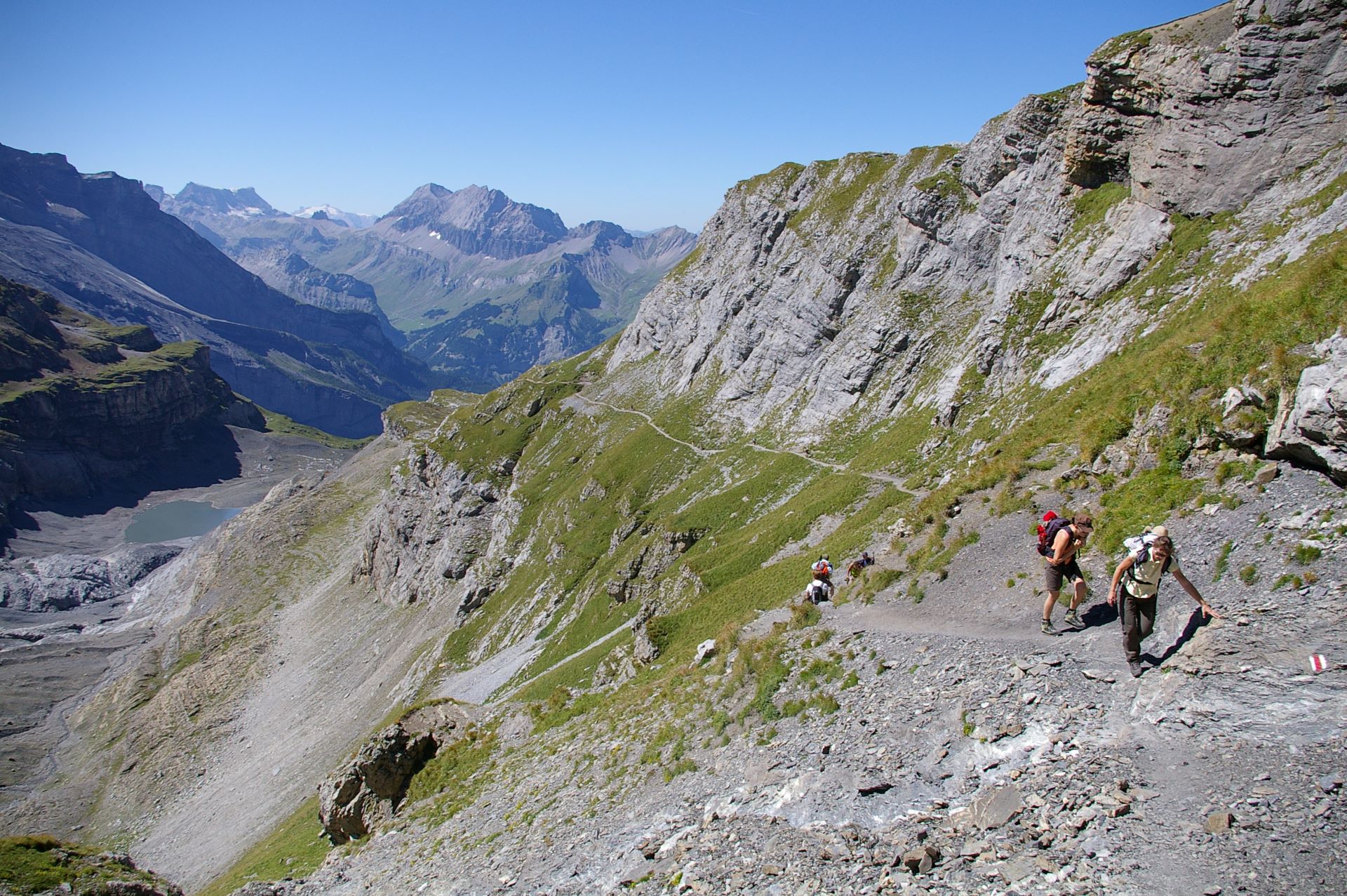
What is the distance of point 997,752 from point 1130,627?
3677mm

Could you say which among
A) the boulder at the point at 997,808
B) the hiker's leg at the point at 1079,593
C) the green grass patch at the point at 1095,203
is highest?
the green grass patch at the point at 1095,203

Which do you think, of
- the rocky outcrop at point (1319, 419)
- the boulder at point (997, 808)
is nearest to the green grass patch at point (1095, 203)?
the rocky outcrop at point (1319, 419)

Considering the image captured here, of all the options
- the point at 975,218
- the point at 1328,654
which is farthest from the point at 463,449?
the point at 1328,654

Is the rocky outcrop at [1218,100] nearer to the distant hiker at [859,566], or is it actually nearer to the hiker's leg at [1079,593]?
the distant hiker at [859,566]

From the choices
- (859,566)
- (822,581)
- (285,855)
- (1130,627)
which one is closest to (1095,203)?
(859,566)

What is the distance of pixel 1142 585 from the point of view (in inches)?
528

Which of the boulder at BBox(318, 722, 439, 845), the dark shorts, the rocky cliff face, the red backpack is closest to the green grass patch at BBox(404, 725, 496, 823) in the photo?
the boulder at BBox(318, 722, 439, 845)

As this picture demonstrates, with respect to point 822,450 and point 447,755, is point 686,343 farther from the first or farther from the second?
point 447,755

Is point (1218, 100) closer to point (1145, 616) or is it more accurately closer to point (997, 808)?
point (1145, 616)

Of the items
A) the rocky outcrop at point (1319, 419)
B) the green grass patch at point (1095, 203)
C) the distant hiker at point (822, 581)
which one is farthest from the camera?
the green grass patch at point (1095, 203)

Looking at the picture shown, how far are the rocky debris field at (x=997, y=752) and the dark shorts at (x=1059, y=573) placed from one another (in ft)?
3.39

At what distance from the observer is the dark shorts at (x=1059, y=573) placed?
54.7 feet

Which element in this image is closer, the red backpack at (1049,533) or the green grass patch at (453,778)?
the red backpack at (1049,533)

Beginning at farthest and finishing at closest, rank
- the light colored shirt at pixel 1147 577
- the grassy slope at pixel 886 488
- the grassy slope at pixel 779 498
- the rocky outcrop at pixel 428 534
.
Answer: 1. the rocky outcrop at pixel 428 534
2. the grassy slope at pixel 779 498
3. the grassy slope at pixel 886 488
4. the light colored shirt at pixel 1147 577
